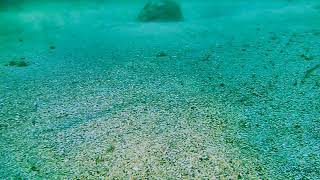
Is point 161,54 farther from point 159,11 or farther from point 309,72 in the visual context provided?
point 159,11

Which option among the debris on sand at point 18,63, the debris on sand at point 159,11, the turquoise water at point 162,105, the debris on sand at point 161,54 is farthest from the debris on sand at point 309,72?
the debris on sand at point 159,11

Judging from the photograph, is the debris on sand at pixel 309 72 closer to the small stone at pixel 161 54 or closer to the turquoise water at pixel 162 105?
the turquoise water at pixel 162 105

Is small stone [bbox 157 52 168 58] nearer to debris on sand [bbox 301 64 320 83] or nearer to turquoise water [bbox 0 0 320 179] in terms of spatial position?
turquoise water [bbox 0 0 320 179]

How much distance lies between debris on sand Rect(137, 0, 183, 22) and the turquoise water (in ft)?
14.9

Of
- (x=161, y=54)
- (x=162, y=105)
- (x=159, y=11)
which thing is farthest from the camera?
(x=159, y=11)

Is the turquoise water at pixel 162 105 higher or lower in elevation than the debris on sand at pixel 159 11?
lower

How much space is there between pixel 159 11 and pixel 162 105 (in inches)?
558

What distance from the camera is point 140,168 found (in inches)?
237

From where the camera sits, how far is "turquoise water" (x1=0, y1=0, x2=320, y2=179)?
20.2 feet

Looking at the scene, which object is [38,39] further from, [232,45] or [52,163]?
[52,163]

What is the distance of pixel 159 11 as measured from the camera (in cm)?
2158

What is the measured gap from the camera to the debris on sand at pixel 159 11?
2148cm

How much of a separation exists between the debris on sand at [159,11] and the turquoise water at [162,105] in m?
4.54

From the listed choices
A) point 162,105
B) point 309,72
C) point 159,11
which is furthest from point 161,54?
point 159,11
